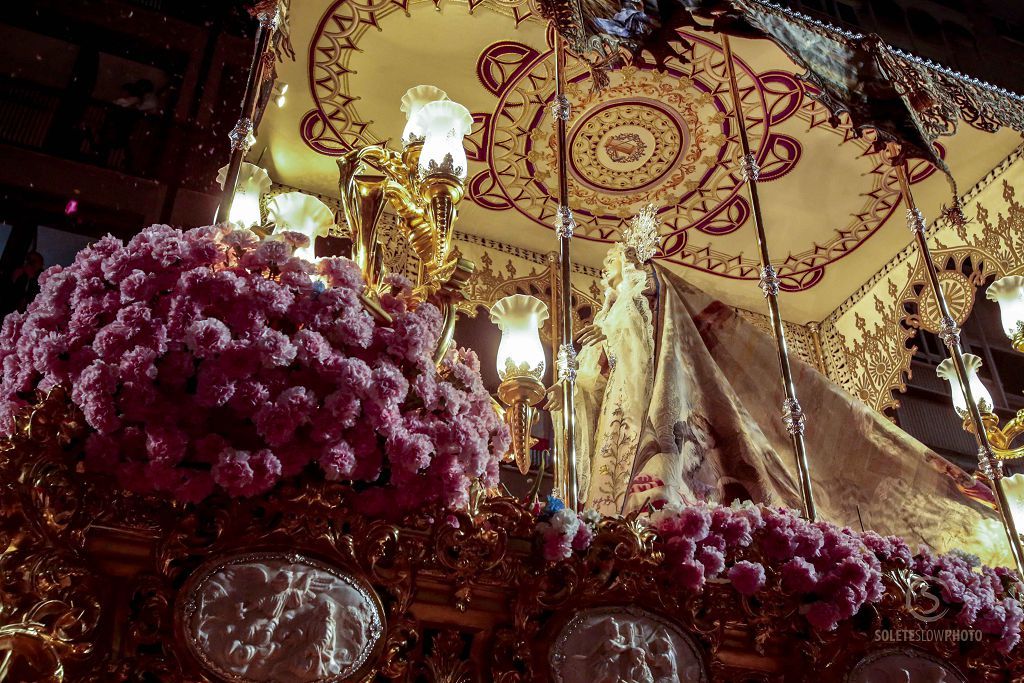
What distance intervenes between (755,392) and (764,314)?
244cm

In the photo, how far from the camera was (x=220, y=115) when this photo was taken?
4535 mm

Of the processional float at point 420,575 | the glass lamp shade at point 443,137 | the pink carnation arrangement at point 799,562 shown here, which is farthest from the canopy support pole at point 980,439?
the glass lamp shade at point 443,137

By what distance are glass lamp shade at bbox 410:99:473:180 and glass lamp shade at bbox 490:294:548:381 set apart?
2.46 feet

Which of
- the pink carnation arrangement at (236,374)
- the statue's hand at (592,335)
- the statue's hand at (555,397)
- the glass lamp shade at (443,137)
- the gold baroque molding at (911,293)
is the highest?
the gold baroque molding at (911,293)

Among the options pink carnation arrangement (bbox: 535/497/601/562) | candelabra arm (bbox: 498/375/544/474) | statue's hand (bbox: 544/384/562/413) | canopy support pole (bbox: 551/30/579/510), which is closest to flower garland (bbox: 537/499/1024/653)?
pink carnation arrangement (bbox: 535/497/601/562)

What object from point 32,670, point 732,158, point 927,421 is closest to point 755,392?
point 732,158

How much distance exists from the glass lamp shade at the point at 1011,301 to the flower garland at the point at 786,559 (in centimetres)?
177

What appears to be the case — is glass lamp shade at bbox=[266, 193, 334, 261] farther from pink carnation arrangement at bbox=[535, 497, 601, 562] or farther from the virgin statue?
pink carnation arrangement at bbox=[535, 497, 601, 562]

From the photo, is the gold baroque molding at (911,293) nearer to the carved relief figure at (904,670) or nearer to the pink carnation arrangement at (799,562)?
the pink carnation arrangement at (799,562)

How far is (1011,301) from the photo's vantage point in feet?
12.9

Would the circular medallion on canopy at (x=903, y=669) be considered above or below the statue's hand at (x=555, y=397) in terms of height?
below

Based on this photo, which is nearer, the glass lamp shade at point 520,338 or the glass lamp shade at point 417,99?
the glass lamp shade at point 417,99

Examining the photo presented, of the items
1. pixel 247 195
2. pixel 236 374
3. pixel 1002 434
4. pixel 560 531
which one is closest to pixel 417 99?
pixel 247 195

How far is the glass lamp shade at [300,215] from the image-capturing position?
3072mm
